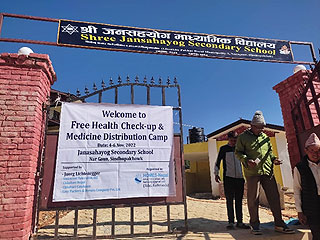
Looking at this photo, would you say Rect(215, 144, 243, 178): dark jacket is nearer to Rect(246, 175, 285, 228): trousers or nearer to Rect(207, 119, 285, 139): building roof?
Rect(246, 175, 285, 228): trousers

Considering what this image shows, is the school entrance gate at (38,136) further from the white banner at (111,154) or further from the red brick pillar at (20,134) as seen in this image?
→ the white banner at (111,154)

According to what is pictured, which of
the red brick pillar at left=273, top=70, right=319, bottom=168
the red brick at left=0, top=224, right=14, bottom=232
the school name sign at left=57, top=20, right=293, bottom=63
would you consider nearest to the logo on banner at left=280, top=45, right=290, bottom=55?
the school name sign at left=57, top=20, right=293, bottom=63

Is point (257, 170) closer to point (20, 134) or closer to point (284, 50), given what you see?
point (284, 50)

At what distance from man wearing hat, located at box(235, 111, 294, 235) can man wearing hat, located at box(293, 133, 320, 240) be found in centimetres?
54

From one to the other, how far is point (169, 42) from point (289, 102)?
2.77m

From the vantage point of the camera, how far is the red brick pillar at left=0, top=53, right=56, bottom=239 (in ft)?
9.42

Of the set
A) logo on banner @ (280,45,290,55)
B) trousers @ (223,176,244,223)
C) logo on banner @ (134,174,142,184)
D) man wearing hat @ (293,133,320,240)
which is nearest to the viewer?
man wearing hat @ (293,133,320,240)

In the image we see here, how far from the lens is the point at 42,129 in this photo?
3453 millimetres

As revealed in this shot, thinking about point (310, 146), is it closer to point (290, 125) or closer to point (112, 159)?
point (290, 125)

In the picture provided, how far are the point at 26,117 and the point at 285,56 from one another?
5491mm

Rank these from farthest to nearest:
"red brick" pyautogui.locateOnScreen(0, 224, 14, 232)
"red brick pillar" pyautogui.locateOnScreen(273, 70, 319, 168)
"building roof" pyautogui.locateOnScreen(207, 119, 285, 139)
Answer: "building roof" pyautogui.locateOnScreen(207, 119, 285, 139), "red brick pillar" pyautogui.locateOnScreen(273, 70, 319, 168), "red brick" pyautogui.locateOnScreen(0, 224, 14, 232)

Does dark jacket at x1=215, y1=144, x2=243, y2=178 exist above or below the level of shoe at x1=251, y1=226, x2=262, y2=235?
above

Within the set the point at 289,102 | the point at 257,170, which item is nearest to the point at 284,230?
the point at 257,170

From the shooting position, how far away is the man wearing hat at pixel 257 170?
10.5 feet
